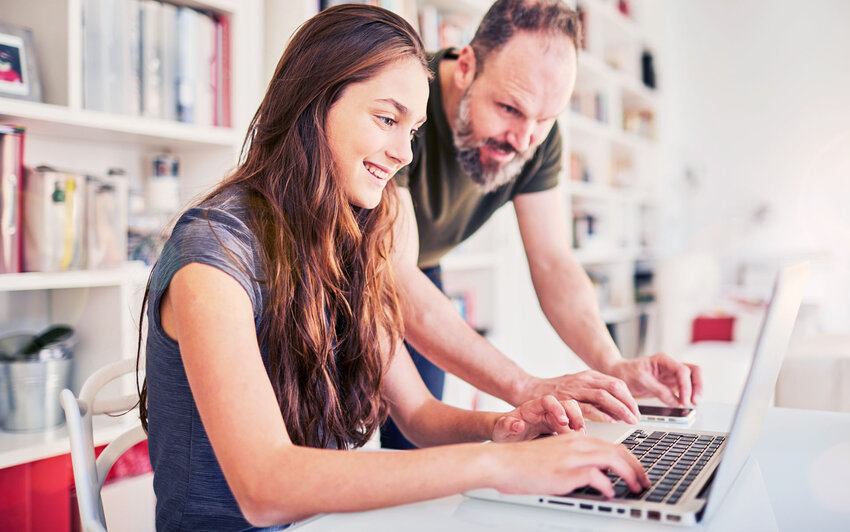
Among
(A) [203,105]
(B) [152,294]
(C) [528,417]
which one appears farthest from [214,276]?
(A) [203,105]

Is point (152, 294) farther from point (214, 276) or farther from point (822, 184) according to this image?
point (822, 184)

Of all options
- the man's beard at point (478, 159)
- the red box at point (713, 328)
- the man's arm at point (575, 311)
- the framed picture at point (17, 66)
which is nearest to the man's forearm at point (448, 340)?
the man's arm at point (575, 311)

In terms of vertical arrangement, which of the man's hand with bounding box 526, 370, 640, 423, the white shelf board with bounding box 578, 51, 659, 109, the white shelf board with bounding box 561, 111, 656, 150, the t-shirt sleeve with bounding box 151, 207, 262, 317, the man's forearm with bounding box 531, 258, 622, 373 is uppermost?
the white shelf board with bounding box 578, 51, 659, 109

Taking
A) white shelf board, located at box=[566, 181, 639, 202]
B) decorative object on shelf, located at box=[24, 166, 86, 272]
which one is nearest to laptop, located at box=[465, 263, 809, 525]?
decorative object on shelf, located at box=[24, 166, 86, 272]

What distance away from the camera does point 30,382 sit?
1449mm

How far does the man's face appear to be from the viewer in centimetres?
134

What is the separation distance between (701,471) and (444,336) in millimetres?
575

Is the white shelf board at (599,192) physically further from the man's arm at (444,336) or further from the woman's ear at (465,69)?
the man's arm at (444,336)

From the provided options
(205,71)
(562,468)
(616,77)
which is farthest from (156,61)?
(616,77)

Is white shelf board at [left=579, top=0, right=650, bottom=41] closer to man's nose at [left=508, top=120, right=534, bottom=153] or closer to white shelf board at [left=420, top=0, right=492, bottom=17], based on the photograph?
white shelf board at [left=420, top=0, right=492, bottom=17]

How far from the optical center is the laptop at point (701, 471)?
586 mm

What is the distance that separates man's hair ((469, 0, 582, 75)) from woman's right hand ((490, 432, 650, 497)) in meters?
0.96

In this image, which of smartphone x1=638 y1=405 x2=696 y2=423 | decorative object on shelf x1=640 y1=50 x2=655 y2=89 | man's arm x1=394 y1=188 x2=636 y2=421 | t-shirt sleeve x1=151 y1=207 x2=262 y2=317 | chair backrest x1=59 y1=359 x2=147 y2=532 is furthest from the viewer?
decorative object on shelf x1=640 y1=50 x2=655 y2=89

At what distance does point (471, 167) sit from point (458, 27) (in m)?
1.33
